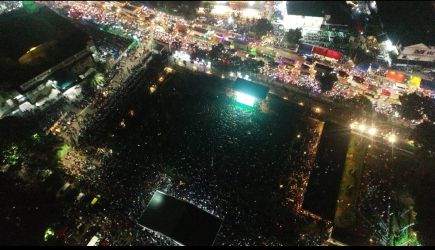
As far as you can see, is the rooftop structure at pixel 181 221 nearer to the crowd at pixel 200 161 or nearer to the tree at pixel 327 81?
the crowd at pixel 200 161

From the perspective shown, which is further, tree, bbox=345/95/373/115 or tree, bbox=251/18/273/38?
tree, bbox=251/18/273/38

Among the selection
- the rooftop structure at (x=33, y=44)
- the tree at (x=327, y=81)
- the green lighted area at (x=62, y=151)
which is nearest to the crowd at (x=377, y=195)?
the tree at (x=327, y=81)

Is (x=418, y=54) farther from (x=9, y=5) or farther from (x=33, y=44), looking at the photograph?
(x=9, y=5)

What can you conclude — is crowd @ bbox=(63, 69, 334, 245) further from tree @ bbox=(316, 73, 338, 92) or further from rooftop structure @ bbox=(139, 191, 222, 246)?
tree @ bbox=(316, 73, 338, 92)

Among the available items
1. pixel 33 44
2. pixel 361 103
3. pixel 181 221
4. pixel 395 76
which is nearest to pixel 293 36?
pixel 361 103

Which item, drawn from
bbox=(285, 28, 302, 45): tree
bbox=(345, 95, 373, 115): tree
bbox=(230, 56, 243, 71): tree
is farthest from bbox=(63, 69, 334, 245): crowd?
bbox=(285, 28, 302, 45): tree

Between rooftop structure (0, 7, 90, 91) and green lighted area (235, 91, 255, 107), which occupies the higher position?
rooftop structure (0, 7, 90, 91)
